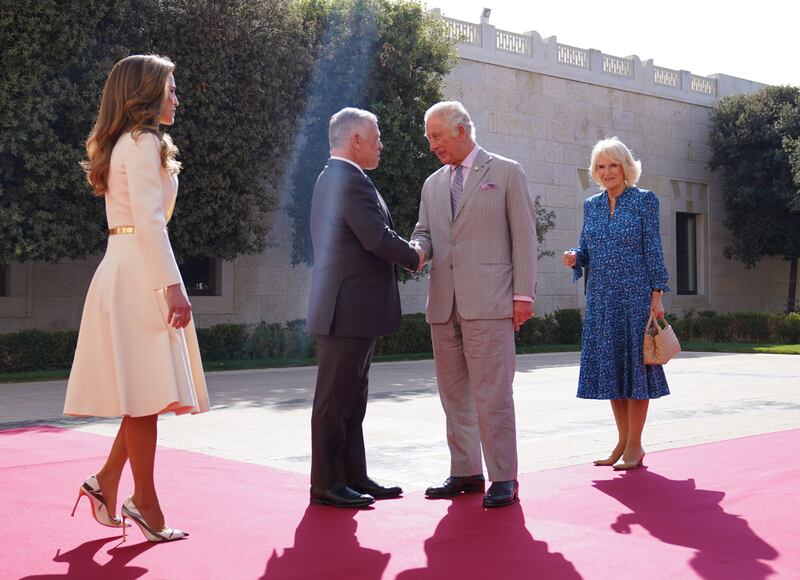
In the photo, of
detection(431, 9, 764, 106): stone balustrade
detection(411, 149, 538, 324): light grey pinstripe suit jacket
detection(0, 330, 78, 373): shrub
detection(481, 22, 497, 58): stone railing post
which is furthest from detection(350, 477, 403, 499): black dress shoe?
detection(481, 22, 497, 58): stone railing post

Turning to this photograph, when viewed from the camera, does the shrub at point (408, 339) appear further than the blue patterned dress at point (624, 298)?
Yes

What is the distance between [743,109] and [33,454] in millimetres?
29489

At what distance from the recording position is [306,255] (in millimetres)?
21891

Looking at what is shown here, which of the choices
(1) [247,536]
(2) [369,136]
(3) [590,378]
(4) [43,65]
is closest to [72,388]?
(1) [247,536]

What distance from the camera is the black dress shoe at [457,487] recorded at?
5.52m

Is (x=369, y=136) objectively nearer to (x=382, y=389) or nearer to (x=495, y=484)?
(x=495, y=484)

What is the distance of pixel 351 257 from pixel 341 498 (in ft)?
4.20

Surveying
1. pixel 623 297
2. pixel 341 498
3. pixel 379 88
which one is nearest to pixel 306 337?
pixel 379 88

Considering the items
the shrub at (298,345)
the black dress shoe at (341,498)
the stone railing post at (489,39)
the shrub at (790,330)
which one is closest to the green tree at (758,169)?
the shrub at (790,330)

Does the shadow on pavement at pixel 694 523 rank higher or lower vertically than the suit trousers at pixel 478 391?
lower

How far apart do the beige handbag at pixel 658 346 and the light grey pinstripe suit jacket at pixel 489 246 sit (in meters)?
1.31

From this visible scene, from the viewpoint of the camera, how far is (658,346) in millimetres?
6434

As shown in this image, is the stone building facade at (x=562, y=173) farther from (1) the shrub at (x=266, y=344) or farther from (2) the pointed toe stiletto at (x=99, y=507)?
(2) the pointed toe stiletto at (x=99, y=507)

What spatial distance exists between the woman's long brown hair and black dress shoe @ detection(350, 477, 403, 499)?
2.04m
